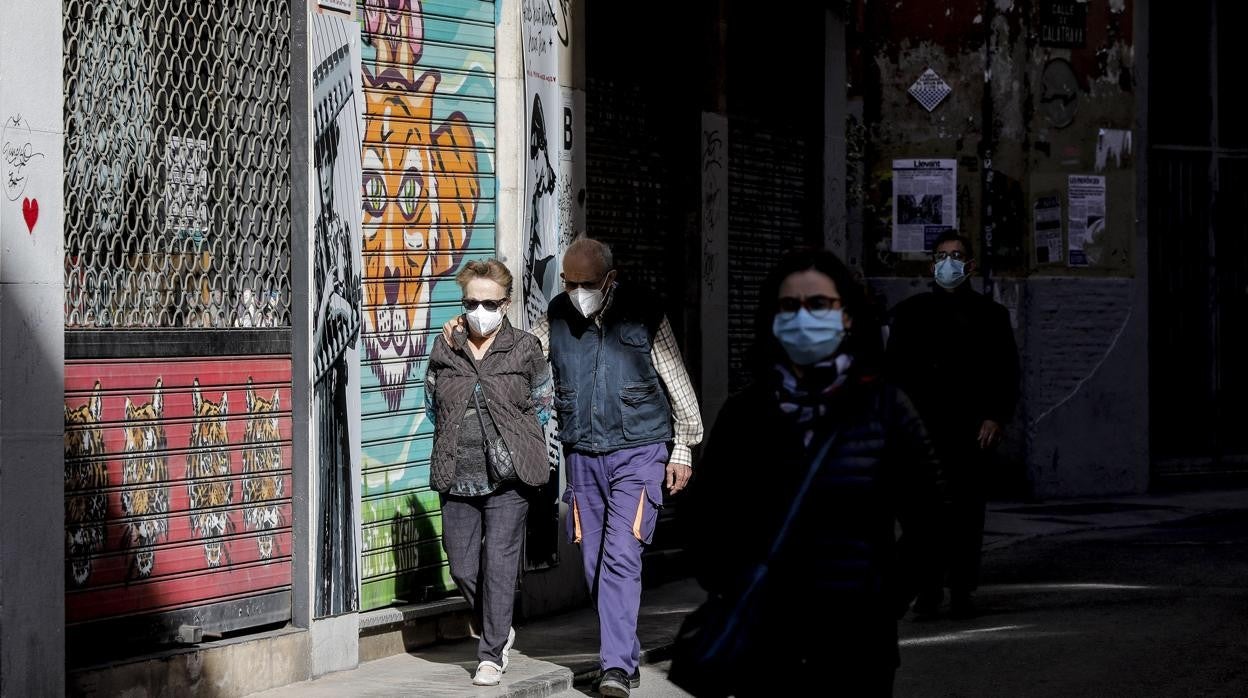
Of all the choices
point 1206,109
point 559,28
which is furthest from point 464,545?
point 1206,109

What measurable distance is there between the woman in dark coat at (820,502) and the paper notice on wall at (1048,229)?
1085 cm

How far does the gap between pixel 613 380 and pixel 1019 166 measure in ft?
26.6

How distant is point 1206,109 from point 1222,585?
7136 mm

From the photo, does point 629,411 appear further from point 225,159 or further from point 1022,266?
point 1022,266

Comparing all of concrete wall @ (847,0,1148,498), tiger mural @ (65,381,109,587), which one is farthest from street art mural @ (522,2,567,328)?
concrete wall @ (847,0,1148,498)

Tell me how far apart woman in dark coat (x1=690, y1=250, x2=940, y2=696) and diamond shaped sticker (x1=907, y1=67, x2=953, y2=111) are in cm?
1069

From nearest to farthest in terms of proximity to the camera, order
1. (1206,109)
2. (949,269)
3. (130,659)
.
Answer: (130,659) < (949,269) < (1206,109)

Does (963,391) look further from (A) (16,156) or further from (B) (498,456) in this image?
(A) (16,156)

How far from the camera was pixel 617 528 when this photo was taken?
7543mm

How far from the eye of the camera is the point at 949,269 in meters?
9.85

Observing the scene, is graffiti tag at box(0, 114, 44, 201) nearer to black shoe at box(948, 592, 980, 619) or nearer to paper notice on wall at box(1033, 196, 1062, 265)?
black shoe at box(948, 592, 980, 619)

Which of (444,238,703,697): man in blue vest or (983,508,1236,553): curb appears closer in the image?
(444,238,703,697): man in blue vest

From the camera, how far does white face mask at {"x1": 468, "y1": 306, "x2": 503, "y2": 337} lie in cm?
757

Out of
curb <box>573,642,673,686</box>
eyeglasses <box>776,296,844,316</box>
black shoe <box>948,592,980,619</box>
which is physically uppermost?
eyeglasses <box>776,296,844,316</box>
